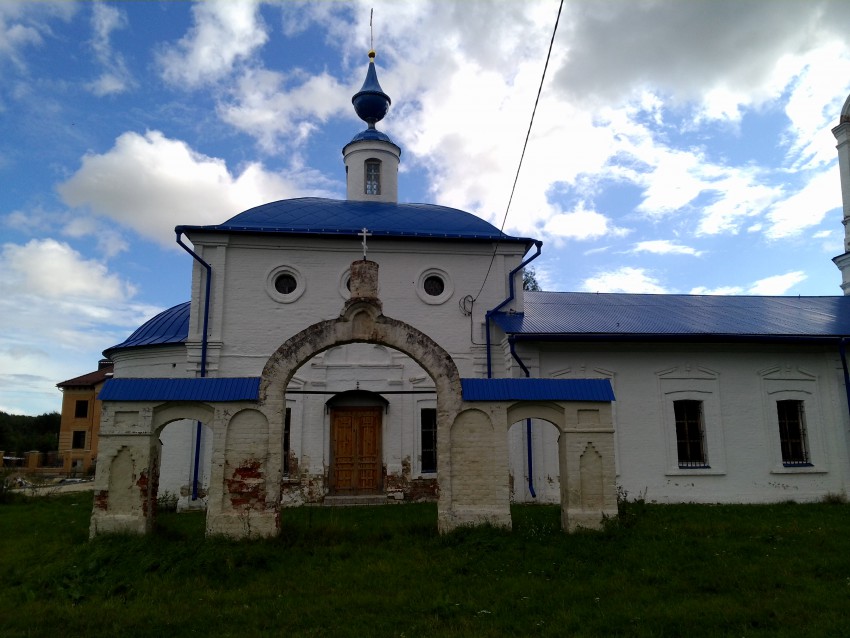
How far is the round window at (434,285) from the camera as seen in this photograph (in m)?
14.8

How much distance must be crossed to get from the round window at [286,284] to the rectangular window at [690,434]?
8979 millimetres

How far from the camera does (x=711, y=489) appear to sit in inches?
534

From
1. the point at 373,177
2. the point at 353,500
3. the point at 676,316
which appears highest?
the point at 373,177

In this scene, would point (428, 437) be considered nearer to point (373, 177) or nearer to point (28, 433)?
point (373, 177)

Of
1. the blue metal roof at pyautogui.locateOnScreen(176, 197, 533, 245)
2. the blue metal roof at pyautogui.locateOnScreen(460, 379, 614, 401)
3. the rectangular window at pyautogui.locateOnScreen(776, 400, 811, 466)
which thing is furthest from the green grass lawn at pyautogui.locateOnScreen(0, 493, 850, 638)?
the blue metal roof at pyautogui.locateOnScreen(176, 197, 533, 245)

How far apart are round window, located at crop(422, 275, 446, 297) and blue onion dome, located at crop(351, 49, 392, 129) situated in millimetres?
6676

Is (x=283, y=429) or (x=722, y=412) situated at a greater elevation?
(x=722, y=412)

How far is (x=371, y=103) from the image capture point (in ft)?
62.0

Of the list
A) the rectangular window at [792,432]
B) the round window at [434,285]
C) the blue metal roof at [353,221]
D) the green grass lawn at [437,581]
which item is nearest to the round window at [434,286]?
the round window at [434,285]

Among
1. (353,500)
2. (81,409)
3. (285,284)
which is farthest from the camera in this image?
(81,409)

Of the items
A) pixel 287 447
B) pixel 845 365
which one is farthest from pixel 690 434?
pixel 287 447

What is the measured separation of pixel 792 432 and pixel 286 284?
12.0 metres

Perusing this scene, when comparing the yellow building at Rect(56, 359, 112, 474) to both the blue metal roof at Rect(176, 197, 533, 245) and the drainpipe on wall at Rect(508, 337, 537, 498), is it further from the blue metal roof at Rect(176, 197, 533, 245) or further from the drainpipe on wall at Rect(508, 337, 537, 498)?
the drainpipe on wall at Rect(508, 337, 537, 498)

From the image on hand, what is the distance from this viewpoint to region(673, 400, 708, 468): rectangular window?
45.4ft
